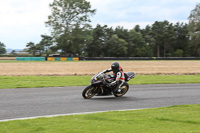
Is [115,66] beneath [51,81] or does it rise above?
above

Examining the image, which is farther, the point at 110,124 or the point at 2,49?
the point at 2,49

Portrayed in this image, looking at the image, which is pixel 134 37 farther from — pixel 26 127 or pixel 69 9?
pixel 26 127

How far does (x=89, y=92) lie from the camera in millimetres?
10461

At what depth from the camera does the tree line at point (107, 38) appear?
213 feet

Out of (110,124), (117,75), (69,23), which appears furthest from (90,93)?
(69,23)

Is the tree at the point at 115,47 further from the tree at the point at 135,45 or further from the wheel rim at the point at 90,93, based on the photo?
the wheel rim at the point at 90,93

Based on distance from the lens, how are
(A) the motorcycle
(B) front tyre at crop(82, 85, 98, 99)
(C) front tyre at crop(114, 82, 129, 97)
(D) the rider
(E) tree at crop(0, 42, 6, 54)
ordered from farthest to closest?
(E) tree at crop(0, 42, 6, 54), (C) front tyre at crop(114, 82, 129, 97), (D) the rider, (B) front tyre at crop(82, 85, 98, 99), (A) the motorcycle

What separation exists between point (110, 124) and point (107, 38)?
80616mm

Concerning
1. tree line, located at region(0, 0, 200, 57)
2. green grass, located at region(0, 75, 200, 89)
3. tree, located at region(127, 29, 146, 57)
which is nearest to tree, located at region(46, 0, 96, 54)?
tree line, located at region(0, 0, 200, 57)

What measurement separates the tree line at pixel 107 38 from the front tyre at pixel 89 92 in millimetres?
53736

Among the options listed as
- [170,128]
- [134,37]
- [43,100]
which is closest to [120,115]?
[170,128]

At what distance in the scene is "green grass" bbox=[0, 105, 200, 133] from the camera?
17.3ft

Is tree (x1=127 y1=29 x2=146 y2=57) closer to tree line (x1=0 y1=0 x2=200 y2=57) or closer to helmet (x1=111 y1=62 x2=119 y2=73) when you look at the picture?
tree line (x1=0 y1=0 x2=200 y2=57)

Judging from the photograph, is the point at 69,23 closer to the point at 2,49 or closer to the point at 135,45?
the point at 135,45
